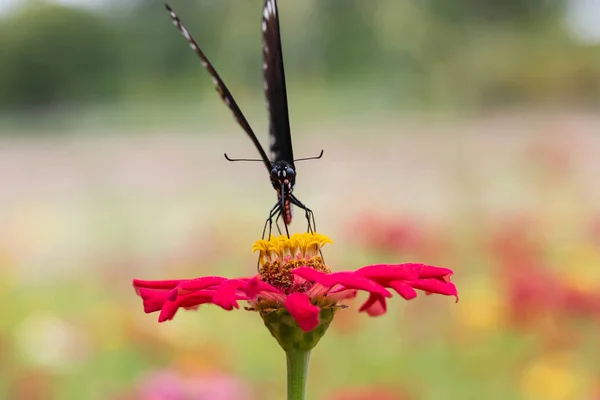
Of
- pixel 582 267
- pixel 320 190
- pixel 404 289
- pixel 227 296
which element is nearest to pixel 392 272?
pixel 404 289

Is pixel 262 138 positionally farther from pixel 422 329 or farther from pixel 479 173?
pixel 422 329

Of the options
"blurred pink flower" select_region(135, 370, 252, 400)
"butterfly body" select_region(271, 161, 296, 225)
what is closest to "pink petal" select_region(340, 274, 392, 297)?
"butterfly body" select_region(271, 161, 296, 225)

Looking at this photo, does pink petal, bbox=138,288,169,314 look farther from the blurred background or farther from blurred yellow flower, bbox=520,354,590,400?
blurred yellow flower, bbox=520,354,590,400

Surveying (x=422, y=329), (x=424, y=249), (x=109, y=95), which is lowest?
(x=422, y=329)

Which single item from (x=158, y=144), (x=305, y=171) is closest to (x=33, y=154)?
(x=158, y=144)

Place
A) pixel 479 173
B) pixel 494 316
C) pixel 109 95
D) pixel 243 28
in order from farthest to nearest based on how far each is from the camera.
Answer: pixel 109 95, pixel 243 28, pixel 479 173, pixel 494 316
